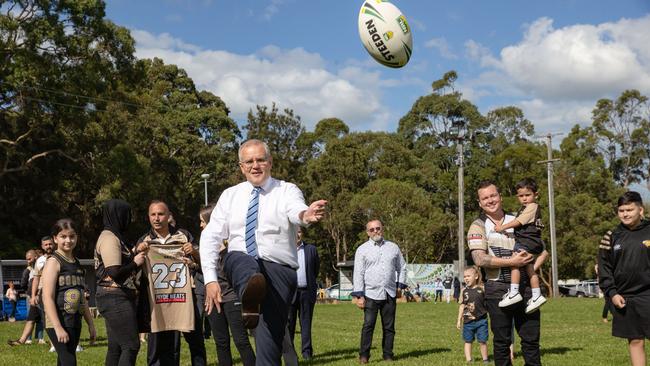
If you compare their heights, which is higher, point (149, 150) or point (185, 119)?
point (185, 119)

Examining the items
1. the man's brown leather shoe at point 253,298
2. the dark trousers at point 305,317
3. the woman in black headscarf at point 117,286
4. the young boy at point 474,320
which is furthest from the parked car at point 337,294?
the man's brown leather shoe at point 253,298

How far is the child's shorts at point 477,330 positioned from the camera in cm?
1070

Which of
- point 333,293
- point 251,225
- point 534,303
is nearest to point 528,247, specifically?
point 534,303

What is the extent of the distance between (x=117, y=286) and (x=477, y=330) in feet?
19.6

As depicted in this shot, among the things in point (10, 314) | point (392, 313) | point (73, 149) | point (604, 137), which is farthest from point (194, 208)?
point (392, 313)

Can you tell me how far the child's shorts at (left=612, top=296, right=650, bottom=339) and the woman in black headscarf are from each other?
15.5 feet

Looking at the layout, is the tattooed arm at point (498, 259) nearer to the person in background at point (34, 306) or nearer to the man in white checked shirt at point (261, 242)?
the man in white checked shirt at point (261, 242)

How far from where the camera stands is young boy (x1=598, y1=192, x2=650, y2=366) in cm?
732

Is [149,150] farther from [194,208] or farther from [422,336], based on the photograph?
[422,336]

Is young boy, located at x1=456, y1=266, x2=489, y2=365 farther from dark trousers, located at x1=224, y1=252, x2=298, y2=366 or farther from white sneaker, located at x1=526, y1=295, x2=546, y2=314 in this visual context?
dark trousers, located at x1=224, y1=252, x2=298, y2=366

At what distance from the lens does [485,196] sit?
23.6 feet

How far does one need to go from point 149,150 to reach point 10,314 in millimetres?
20711

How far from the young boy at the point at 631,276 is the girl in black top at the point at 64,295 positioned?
5.30 m

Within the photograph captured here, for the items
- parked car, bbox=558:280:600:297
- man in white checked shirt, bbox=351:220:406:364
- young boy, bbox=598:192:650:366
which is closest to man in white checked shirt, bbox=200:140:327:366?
young boy, bbox=598:192:650:366
